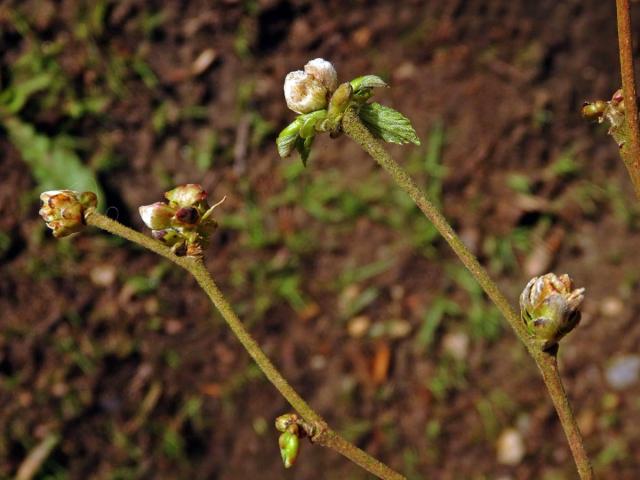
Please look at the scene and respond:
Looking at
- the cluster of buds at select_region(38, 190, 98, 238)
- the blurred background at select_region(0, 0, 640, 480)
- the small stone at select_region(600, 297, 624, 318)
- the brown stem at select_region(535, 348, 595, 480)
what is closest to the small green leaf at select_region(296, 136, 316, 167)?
the cluster of buds at select_region(38, 190, 98, 238)

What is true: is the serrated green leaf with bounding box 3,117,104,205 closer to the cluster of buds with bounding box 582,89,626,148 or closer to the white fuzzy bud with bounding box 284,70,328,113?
the white fuzzy bud with bounding box 284,70,328,113

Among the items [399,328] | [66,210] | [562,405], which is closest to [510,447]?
[399,328]

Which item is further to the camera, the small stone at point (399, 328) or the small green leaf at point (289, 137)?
the small stone at point (399, 328)

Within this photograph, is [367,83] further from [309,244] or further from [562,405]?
[309,244]

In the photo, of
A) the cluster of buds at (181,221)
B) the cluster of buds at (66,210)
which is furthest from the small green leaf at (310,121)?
the cluster of buds at (66,210)

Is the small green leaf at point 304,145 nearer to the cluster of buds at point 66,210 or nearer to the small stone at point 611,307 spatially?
the cluster of buds at point 66,210

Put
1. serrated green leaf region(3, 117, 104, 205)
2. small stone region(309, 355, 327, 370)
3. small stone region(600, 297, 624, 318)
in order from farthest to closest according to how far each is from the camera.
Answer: small stone region(600, 297, 624, 318) → small stone region(309, 355, 327, 370) → serrated green leaf region(3, 117, 104, 205)
